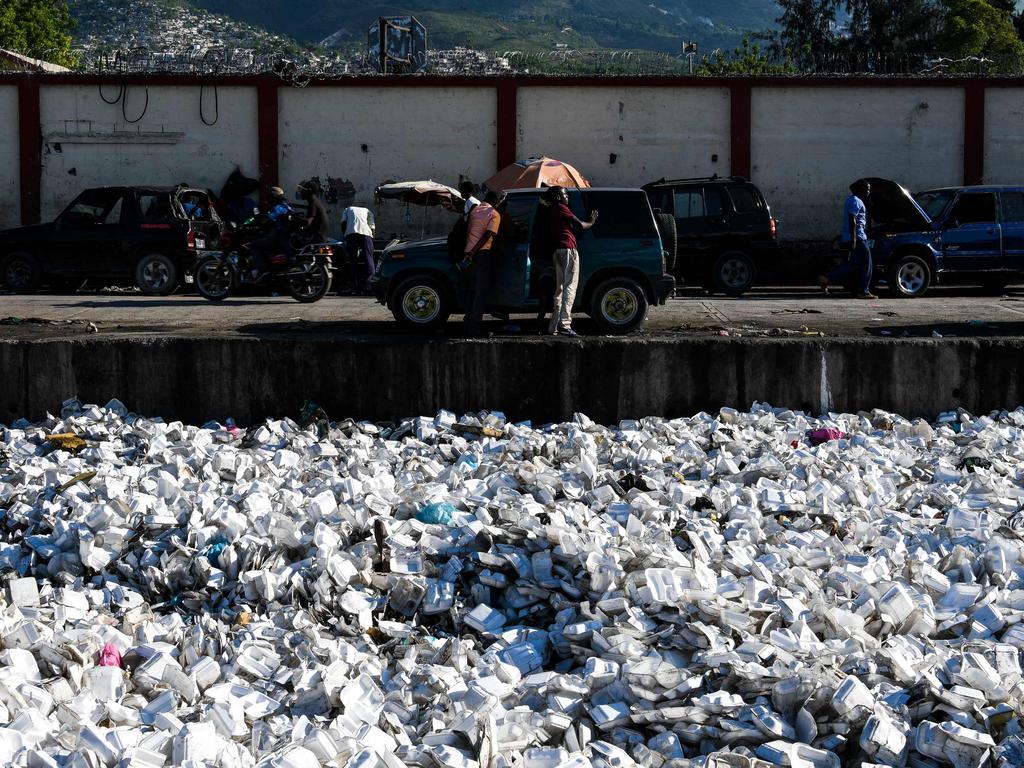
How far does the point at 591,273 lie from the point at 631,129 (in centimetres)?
1274

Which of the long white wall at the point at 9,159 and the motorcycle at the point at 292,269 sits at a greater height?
the long white wall at the point at 9,159

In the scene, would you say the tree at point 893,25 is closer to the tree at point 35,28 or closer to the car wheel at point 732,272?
the tree at point 35,28

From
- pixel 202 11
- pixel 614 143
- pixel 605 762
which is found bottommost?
pixel 605 762

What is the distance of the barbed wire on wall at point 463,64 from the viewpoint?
955 inches

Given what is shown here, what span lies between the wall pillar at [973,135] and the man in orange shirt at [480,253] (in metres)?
15.5

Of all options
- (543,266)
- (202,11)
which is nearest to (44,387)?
(543,266)

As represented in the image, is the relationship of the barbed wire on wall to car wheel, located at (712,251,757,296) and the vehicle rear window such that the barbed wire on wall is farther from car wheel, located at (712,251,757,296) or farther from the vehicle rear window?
the vehicle rear window

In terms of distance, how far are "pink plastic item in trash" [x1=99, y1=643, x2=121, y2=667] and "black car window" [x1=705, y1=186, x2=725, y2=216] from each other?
14164mm

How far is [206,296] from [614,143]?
10.5 metres

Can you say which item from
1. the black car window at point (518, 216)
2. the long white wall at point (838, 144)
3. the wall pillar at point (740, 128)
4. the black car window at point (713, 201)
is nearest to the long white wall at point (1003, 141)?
the long white wall at point (838, 144)

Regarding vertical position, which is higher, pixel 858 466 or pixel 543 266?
pixel 543 266

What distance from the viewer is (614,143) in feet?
80.2

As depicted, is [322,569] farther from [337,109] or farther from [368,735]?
[337,109]

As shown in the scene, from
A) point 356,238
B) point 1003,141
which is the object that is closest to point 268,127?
point 356,238
